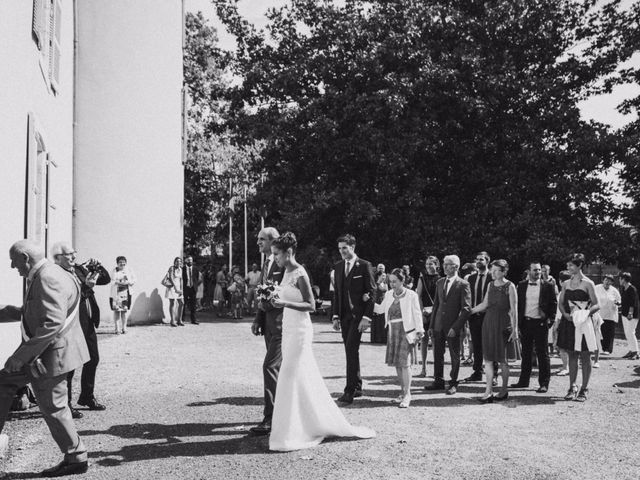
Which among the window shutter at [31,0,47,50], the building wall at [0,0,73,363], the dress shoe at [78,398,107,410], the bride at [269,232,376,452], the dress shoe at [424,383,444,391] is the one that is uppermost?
the window shutter at [31,0,47,50]

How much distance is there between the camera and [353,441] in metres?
6.66

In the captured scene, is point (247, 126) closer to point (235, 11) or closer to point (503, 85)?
point (235, 11)

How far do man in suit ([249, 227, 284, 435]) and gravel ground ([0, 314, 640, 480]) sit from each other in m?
0.28

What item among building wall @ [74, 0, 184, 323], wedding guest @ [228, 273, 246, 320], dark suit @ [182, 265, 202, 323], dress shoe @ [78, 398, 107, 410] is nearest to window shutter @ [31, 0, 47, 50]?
dress shoe @ [78, 398, 107, 410]

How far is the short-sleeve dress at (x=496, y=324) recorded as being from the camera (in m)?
9.15

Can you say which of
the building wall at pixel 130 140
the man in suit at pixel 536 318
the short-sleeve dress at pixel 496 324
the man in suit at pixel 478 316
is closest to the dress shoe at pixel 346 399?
the short-sleeve dress at pixel 496 324

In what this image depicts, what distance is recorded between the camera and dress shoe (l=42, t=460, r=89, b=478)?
554cm

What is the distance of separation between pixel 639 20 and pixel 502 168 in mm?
7778

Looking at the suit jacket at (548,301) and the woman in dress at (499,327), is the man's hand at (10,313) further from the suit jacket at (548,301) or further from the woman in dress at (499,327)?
the suit jacket at (548,301)

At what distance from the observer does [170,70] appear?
2091 cm

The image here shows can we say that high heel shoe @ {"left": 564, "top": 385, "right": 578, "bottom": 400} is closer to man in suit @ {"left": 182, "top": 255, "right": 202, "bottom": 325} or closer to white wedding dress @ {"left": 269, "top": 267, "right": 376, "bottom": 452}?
white wedding dress @ {"left": 269, "top": 267, "right": 376, "bottom": 452}

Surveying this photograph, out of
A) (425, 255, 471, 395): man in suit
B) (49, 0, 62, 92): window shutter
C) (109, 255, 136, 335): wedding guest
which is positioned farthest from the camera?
(109, 255, 136, 335): wedding guest

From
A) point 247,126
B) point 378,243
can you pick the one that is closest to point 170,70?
point 247,126

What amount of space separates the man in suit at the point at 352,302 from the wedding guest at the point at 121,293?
9.32 metres
